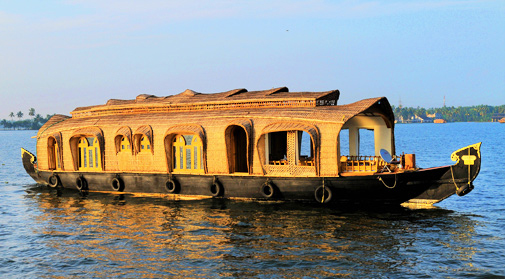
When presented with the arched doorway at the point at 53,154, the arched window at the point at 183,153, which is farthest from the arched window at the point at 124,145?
the arched doorway at the point at 53,154

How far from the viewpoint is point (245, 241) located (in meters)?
13.6

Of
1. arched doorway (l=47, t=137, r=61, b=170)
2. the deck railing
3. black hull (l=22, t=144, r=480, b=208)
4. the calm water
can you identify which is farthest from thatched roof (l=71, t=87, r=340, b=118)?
the calm water

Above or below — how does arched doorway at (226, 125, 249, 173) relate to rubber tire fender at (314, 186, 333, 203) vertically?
above

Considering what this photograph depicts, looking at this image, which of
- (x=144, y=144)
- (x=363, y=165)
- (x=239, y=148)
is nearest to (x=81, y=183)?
(x=144, y=144)

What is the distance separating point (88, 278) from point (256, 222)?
17.9 feet

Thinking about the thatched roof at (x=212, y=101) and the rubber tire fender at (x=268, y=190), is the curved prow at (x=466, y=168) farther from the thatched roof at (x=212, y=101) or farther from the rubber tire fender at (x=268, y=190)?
the rubber tire fender at (x=268, y=190)

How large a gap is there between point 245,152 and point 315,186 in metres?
3.58

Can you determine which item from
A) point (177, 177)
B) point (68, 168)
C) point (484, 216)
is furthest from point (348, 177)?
point (68, 168)

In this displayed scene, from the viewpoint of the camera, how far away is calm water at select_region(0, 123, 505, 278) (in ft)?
38.2

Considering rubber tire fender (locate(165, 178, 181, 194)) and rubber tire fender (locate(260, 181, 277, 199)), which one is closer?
rubber tire fender (locate(260, 181, 277, 199))

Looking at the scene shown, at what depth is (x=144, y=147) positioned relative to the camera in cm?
2003

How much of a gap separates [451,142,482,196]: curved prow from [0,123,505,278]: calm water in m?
1.00

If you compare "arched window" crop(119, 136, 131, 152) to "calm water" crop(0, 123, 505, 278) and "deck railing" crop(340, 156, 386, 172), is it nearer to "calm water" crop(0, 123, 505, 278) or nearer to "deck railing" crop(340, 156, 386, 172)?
"calm water" crop(0, 123, 505, 278)

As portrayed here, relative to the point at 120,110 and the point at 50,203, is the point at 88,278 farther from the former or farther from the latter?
the point at 120,110
